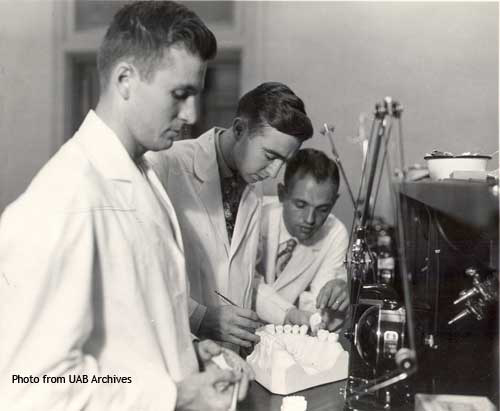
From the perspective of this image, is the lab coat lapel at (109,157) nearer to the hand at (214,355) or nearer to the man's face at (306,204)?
the hand at (214,355)

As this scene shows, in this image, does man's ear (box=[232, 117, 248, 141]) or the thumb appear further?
man's ear (box=[232, 117, 248, 141])

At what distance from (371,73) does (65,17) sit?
1.30 m

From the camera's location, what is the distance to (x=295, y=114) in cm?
153

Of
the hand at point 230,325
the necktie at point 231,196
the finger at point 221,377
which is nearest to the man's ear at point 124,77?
the finger at point 221,377

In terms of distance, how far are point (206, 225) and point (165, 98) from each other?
652mm

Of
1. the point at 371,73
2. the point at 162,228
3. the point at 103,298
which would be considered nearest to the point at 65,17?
the point at 371,73

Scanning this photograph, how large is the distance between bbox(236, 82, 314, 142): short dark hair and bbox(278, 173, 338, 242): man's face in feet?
1.13

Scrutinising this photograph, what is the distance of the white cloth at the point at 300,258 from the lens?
1927mm

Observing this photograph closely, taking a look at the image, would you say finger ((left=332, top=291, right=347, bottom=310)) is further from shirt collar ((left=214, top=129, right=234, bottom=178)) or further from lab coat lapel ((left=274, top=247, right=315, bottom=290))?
shirt collar ((left=214, top=129, right=234, bottom=178))

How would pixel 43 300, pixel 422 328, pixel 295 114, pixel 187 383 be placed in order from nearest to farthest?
pixel 43 300, pixel 187 383, pixel 422 328, pixel 295 114

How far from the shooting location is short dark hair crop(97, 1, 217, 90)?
0.89m

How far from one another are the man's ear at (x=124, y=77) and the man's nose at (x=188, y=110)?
0.10 m

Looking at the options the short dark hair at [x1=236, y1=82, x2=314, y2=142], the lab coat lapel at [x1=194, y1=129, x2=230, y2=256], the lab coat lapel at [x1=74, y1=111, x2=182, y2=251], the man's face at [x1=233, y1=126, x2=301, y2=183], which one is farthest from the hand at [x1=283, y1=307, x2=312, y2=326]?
the lab coat lapel at [x1=74, y1=111, x2=182, y2=251]

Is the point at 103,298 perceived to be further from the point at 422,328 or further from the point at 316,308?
the point at 316,308
